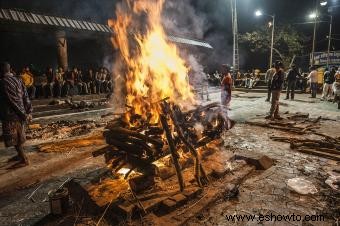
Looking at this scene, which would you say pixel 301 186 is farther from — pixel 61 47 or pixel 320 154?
A: pixel 61 47

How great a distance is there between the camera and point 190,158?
625 cm

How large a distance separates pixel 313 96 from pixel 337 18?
2500cm

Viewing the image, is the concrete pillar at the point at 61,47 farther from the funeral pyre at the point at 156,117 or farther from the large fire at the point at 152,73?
the large fire at the point at 152,73

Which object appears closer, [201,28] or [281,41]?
[201,28]

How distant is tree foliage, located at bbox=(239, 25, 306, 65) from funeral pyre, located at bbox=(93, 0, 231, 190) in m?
32.0

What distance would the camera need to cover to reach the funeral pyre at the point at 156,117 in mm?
5391

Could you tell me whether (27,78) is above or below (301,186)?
above

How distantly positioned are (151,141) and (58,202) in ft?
6.46

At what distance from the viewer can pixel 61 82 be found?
1534cm

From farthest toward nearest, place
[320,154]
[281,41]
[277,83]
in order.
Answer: [281,41], [277,83], [320,154]

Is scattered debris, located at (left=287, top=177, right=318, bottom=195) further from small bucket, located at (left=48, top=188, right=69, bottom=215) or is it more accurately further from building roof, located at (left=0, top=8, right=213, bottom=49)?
building roof, located at (left=0, top=8, right=213, bottom=49)

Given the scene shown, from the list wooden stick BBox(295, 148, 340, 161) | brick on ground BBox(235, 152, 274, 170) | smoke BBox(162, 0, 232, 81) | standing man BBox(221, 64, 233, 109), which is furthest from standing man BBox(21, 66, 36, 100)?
wooden stick BBox(295, 148, 340, 161)

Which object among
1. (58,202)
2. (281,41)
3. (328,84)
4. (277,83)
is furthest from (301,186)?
(281,41)

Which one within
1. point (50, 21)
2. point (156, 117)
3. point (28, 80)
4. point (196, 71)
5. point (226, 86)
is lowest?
point (156, 117)
